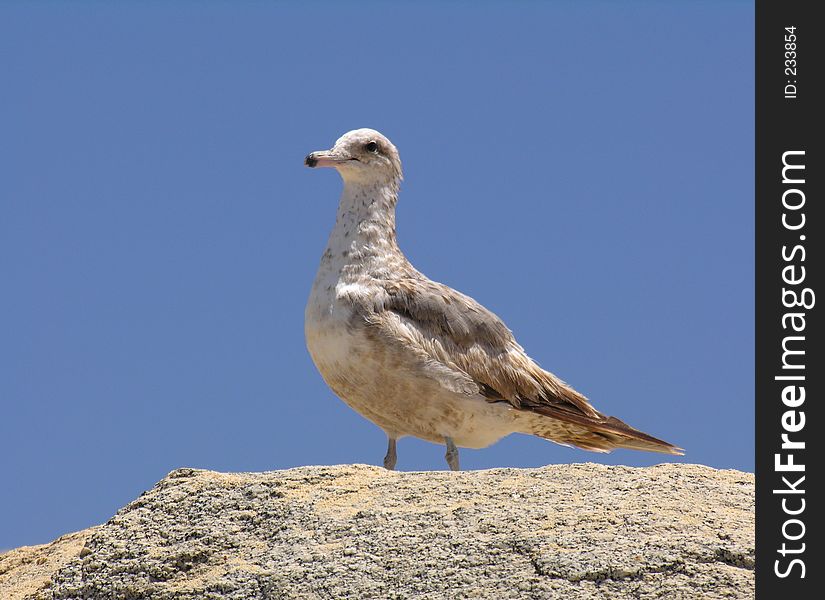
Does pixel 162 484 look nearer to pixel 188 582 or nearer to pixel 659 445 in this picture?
pixel 188 582

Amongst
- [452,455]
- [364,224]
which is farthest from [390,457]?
[364,224]

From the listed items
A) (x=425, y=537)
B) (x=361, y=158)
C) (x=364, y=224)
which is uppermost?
(x=361, y=158)

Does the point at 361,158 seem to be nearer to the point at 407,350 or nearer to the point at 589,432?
the point at 407,350

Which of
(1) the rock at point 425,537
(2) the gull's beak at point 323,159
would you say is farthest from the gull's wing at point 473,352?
(1) the rock at point 425,537

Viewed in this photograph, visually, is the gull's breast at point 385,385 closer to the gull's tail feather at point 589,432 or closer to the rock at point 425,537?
the gull's tail feather at point 589,432

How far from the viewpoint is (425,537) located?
22.6ft

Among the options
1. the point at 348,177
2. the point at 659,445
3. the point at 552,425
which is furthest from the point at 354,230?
the point at 659,445

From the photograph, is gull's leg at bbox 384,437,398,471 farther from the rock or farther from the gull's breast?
the rock

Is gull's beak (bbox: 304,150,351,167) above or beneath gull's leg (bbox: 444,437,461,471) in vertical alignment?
above

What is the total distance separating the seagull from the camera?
30.9 feet

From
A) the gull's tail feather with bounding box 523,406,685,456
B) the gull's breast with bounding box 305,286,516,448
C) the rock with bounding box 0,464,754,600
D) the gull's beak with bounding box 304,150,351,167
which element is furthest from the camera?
the gull's beak with bounding box 304,150,351,167

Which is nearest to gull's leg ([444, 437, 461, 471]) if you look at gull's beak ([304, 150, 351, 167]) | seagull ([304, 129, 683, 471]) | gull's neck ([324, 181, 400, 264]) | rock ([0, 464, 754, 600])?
seagull ([304, 129, 683, 471])

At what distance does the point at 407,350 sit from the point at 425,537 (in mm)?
2706
